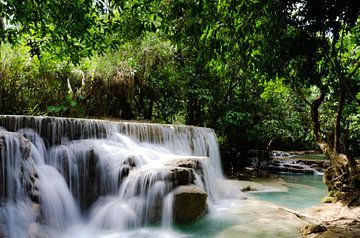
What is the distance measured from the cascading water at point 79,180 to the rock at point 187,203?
0.12 metres

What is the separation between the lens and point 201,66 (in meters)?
15.7

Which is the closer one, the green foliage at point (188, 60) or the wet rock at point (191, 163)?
the green foliage at point (188, 60)

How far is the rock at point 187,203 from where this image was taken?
6.84 meters

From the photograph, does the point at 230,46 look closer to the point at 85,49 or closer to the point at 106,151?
the point at 85,49

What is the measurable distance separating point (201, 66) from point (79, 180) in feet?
33.1

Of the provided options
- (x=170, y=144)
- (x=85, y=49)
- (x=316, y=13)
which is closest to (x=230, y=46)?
(x=316, y=13)

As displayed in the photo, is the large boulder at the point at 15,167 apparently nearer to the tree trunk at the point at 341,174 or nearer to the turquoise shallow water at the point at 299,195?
the turquoise shallow water at the point at 299,195

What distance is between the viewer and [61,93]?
39.1ft

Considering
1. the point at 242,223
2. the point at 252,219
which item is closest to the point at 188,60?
the point at 252,219

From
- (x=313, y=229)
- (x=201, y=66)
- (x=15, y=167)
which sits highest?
(x=201, y=66)

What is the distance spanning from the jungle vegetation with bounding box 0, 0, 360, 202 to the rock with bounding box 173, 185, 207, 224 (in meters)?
2.82

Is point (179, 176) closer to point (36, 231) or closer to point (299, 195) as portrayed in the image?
point (36, 231)

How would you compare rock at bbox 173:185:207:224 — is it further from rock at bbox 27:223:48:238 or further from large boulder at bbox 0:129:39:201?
large boulder at bbox 0:129:39:201

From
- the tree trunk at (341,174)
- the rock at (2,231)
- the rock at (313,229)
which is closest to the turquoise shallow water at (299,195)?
the tree trunk at (341,174)
